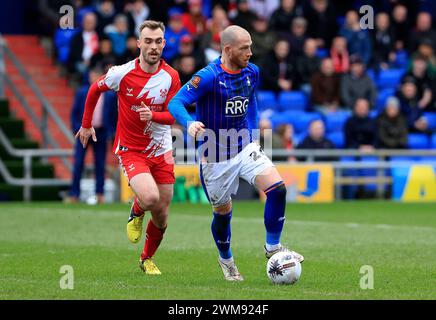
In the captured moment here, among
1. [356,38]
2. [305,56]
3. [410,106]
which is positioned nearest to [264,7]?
[305,56]

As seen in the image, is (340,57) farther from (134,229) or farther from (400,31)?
(134,229)

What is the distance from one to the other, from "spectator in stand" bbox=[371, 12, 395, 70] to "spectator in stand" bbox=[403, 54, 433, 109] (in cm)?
91

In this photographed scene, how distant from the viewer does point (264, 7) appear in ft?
81.6

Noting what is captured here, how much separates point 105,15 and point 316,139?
4896 millimetres

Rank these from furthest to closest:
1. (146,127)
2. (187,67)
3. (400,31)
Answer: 1. (400,31)
2. (187,67)
3. (146,127)

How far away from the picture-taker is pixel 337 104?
23281mm

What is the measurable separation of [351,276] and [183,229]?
5.45 meters

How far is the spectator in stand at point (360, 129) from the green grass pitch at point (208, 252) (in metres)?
2.47

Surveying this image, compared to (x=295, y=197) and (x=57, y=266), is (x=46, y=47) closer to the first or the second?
(x=295, y=197)

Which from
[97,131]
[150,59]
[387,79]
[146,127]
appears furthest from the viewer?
[387,79]

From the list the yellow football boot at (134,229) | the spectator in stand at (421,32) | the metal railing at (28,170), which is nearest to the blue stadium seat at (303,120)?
the spectator in stand at (421,32)

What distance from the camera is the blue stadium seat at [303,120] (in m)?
22.7

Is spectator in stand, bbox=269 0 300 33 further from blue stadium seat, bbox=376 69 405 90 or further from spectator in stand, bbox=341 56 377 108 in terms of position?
blue stadium seat, bbox=376 69 405 90
